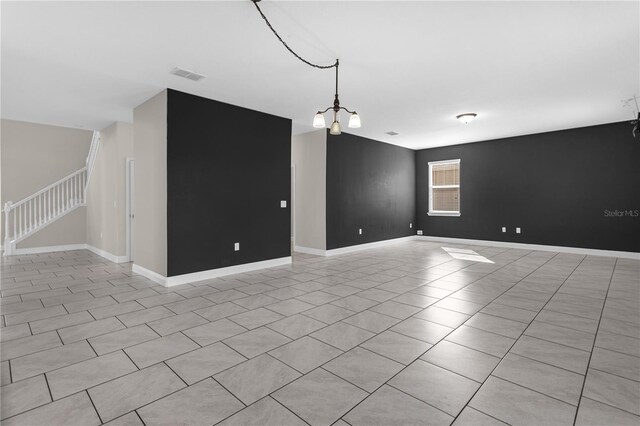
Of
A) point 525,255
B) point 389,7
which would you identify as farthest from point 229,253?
point 525,255

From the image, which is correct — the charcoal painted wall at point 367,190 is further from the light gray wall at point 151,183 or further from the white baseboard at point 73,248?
the white baseboard at point 73,248

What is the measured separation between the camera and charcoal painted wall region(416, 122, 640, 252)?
6422mm

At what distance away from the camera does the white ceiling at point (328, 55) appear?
2.67m

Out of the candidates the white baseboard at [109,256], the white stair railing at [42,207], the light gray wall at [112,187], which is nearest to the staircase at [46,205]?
the white stair railing at [42,207]

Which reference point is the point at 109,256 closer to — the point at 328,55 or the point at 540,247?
the point at 328,55

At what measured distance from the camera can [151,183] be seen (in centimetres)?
464

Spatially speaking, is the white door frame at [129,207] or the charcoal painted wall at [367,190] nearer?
the white door frame at [129,207]

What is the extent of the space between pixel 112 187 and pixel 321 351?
5756 mm

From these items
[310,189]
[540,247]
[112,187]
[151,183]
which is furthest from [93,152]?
[540,247]

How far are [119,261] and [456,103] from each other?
6.65m

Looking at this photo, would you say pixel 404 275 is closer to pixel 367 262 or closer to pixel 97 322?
pixel 367 262

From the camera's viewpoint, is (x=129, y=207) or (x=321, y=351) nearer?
(x=321, y=351)

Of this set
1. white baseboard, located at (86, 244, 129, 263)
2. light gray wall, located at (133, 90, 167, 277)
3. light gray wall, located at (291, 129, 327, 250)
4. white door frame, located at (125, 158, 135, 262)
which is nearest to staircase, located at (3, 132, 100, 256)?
white baseboard, located at (86, 244, 129, 263)

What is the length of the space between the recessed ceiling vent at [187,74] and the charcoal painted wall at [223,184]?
1.91 ft
